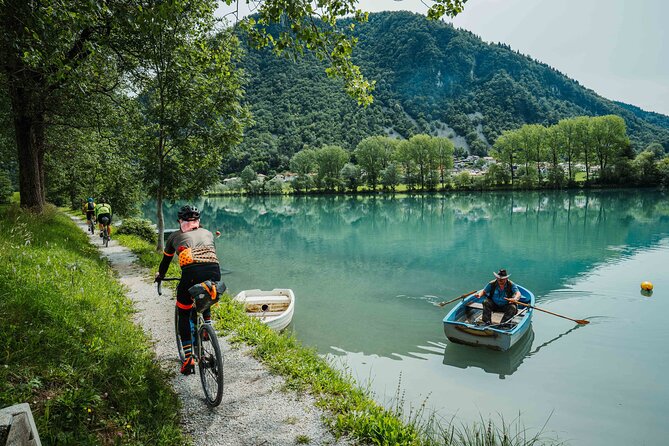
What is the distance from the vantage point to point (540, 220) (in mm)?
42812

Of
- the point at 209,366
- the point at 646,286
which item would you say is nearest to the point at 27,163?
the point at 209,366

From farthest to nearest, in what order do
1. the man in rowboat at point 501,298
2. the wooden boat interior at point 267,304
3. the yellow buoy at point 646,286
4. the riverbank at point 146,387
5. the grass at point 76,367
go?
the yellow buoy at point 646,286
the wooden boat interior at point 267,304
the man in rowboat at point 501,298
the riverbank at point 146,387
the grass at point 76,367

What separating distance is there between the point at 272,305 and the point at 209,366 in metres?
8.27

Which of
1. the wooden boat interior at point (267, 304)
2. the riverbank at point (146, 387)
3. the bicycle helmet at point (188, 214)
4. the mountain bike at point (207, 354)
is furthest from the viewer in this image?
the wooden boat interior at point (267, 304)

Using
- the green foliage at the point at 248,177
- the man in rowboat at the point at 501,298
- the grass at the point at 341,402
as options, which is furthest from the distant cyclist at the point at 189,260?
the green foliage at the point at 248,177

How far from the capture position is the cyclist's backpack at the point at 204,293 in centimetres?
505

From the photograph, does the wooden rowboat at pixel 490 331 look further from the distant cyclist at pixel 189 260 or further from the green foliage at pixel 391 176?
the green foliage at pixel 391 176

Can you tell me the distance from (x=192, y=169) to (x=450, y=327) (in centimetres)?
1228

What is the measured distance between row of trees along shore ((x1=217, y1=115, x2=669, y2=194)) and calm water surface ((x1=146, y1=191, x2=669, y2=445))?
46.5 m

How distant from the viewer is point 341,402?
5.44 meters

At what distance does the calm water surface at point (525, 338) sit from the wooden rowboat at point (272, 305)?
1043 millimetres

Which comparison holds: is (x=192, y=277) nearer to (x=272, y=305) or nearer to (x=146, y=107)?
(x=272, y=305)

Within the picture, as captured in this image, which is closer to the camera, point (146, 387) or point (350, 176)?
point (146, 387)

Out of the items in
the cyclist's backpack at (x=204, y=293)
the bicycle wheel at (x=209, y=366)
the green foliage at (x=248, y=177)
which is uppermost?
the green foliage at (x=248, y=177)
